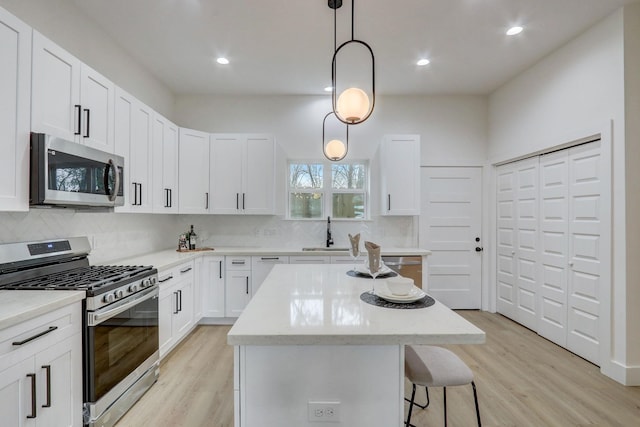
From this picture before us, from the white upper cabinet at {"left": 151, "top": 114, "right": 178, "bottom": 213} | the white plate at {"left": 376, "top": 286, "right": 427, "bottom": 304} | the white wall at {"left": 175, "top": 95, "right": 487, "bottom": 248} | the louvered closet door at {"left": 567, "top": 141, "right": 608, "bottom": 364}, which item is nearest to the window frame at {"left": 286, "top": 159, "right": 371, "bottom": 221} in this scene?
the white wall at {"left": 175, "top": 95, "right": 487, "bottom": 248}

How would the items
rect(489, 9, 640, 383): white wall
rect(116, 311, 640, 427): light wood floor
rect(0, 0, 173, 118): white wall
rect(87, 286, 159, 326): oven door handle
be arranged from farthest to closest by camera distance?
rect(489, 9, 640, 383): white wall
rect(0, 0, 173, 118): white wall
rect(116, 311, 640, 427): light wood floor
rect(87, 286, 159, 326): oven door handle

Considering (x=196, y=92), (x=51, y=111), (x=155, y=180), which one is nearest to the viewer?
(x=51, y=111)

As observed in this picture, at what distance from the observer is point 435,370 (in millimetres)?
1588

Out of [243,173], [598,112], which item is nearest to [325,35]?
[243,173]

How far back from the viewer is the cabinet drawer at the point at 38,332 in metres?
1.35

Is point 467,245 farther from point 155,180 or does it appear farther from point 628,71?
point 155,180

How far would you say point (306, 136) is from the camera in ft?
14.9

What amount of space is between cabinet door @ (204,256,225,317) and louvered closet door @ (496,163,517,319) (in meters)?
3.68

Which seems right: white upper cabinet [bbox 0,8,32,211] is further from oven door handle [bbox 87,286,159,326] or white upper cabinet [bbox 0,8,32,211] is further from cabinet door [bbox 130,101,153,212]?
cabinet door [bbox 130,101,153,212]

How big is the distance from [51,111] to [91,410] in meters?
1.80

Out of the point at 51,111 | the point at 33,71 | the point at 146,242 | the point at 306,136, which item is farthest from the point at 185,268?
the point at 306,136

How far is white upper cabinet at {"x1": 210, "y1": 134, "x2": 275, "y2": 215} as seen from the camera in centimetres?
409

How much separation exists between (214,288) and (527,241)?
12.6ft

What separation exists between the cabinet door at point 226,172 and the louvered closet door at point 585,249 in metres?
3.68
